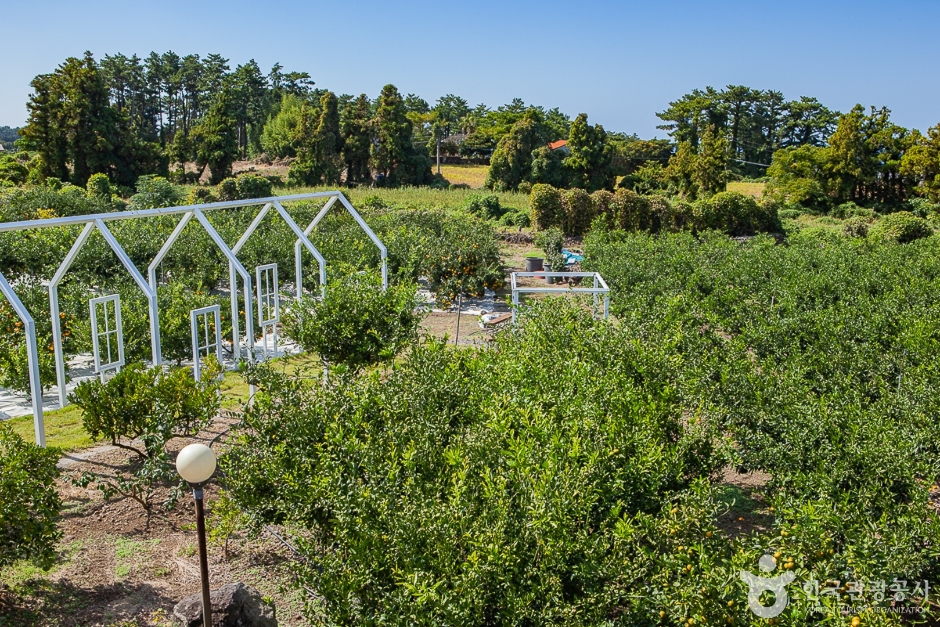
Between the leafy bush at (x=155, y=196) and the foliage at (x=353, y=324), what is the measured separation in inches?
945

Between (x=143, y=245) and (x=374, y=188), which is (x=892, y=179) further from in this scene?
(x=143, y=245)

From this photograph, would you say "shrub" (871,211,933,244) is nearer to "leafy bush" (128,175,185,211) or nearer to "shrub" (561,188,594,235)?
"shrub" (561,188,594,235)

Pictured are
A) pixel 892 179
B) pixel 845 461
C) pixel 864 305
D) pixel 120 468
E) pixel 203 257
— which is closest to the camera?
pixel 845 461

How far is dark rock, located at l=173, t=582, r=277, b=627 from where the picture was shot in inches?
206

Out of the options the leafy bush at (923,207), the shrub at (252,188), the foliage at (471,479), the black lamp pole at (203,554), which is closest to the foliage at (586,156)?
the leafy bush at (923,207)

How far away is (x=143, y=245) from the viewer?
17109mm

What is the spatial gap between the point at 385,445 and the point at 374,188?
132 ft

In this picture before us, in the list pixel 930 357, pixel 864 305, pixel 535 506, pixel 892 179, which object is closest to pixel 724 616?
A: pixel 535 506

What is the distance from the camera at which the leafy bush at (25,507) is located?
5.55m

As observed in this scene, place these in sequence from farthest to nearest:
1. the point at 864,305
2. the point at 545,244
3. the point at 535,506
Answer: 1. the point at 545,244
2. the point at 864,305
3. the point at 535,506

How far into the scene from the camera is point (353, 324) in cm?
859

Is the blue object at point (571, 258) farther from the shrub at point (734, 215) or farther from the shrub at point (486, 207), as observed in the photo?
the shrub at point (486, 207)

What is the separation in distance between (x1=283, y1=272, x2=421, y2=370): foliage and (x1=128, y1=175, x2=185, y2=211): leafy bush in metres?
24.0

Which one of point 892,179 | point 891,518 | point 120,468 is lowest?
point 120,468
